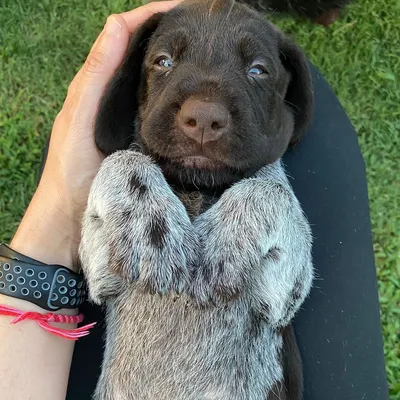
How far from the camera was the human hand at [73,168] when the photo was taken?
2988 mm

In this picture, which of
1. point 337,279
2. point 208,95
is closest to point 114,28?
point 208,95

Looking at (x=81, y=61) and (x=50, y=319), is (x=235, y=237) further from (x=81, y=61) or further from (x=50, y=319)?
(x=81, y=61)

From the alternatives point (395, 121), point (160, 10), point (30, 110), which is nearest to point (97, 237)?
point (160, 10)

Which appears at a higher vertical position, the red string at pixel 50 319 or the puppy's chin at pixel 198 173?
the puppy's chin at pixel 198 173

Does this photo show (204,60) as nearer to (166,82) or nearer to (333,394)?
(166,82)

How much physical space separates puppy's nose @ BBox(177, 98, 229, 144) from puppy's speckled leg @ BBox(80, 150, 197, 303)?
313 mm

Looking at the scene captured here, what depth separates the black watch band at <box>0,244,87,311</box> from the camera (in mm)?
2734

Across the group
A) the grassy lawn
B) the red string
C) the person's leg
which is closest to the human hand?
the red string

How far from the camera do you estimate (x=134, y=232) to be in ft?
7.77

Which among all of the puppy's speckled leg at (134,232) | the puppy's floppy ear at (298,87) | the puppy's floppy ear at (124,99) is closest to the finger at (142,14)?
the puppy's floppy ear at (124,99)

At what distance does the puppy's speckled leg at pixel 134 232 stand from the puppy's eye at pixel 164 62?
415 millimetres

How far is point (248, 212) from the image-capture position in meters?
2.51

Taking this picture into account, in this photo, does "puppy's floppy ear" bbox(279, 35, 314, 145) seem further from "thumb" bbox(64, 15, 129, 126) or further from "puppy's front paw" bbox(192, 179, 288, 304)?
"thumb" bbox(64, 15, 129, 126)

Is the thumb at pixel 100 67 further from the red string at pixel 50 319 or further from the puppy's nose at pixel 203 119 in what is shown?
the red string at pixel 50 319
